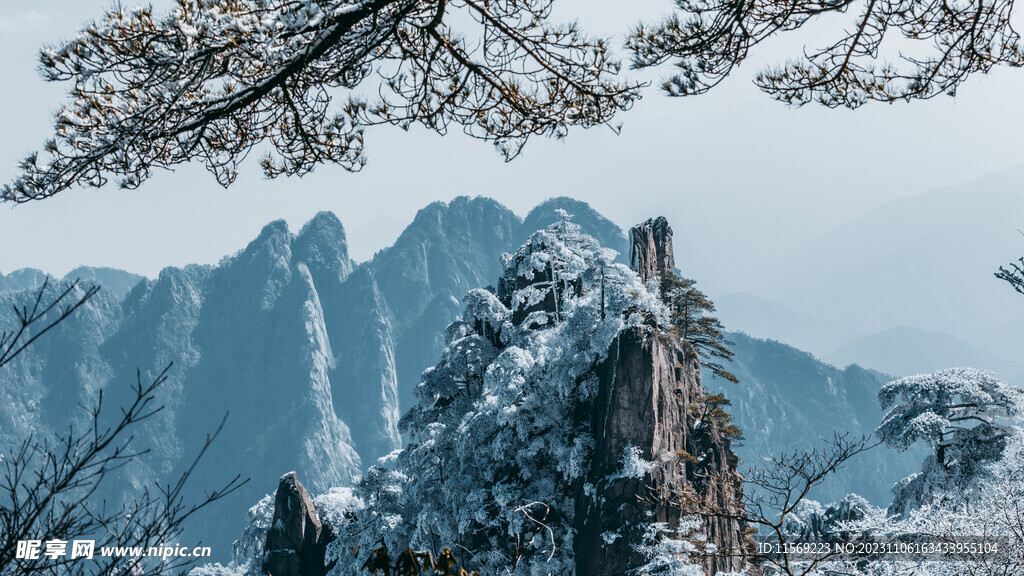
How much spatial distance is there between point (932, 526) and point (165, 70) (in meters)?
14.4

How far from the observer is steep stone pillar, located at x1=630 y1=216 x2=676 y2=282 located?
24.3 m

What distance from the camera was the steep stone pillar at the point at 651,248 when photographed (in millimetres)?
24297

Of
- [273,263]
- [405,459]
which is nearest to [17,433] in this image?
[273,263]

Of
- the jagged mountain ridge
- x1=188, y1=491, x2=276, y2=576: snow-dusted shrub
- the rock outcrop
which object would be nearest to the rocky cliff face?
the rock outcrop

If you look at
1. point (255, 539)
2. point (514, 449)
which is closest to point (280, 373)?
point (255, 539)

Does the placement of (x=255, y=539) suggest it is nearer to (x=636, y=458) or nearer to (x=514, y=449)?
(x=514, y=449)

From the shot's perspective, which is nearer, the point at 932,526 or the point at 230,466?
the point at 932,526

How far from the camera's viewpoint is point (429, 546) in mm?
17859

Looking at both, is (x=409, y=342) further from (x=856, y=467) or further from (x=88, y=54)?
(x=88, y=54)

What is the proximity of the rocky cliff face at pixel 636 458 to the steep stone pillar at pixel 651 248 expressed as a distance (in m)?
5.81

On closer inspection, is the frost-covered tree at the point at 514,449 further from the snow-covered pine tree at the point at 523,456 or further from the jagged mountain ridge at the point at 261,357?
the jagged mountain ridge at the point at 261,357

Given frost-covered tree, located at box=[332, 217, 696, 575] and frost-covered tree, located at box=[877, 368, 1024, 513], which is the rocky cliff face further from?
frost-covered tree, located at box=[877, 368, 1024, 513]

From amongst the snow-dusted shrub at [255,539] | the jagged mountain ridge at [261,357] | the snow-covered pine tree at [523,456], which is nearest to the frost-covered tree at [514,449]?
the snow-covered pine tree at [523,456]

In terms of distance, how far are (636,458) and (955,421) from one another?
7893 millimetres
